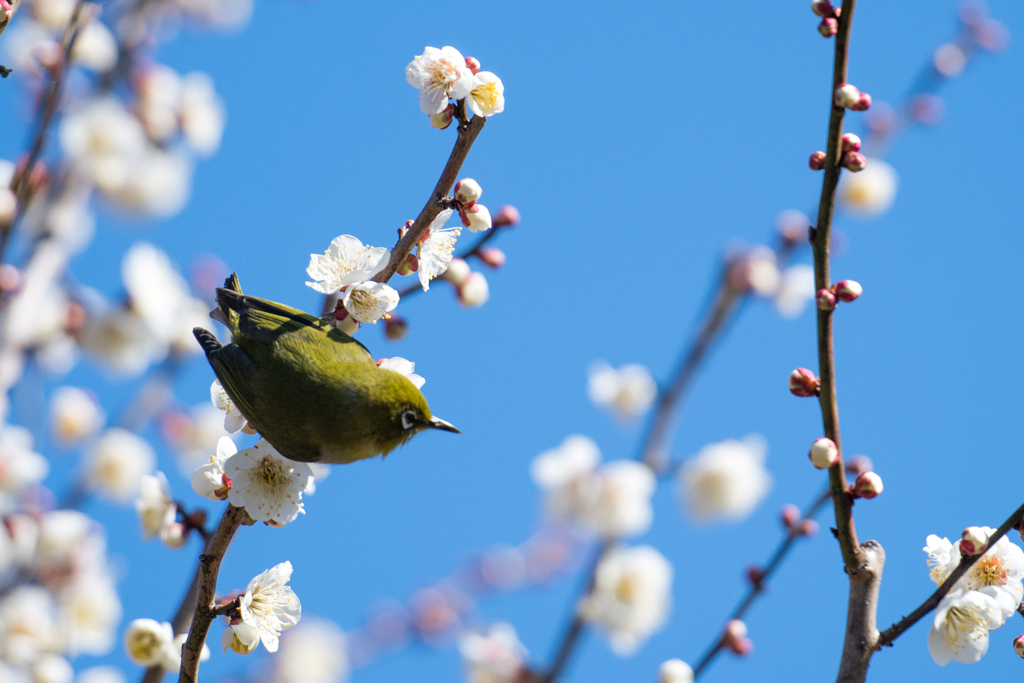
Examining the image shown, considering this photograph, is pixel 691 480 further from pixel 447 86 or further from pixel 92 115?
pixel 92 115

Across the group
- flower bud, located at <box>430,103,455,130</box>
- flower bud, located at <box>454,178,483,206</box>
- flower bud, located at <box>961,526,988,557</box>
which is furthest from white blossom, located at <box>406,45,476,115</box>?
flower bud, located at <box>961,526,988,557</box>

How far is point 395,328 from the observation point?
2.99 m

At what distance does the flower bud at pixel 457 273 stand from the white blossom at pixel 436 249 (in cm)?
38

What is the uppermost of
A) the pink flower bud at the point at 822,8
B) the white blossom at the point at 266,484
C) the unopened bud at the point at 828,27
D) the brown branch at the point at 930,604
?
the pink flower bud at the point at 822,8

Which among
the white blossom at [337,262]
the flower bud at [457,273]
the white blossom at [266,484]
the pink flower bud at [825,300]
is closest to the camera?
the pink flower bud at [825,300]

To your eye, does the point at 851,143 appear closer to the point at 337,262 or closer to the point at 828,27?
the point at 828,27

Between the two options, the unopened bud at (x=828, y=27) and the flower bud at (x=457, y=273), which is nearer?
the unopened bud at (x=828, y=27)

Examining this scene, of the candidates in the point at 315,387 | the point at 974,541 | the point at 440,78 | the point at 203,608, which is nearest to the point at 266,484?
the point at 203,608

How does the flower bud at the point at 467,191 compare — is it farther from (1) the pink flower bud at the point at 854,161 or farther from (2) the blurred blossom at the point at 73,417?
(2) the blurred blossom at the point at 73,417

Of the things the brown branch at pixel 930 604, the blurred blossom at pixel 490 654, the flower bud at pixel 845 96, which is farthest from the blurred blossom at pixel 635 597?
the flower bud at pixel 845 96

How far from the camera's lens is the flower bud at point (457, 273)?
3.20m

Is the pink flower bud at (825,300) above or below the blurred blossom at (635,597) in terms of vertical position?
above

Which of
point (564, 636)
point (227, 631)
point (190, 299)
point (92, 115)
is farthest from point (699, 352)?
point (92, 115)

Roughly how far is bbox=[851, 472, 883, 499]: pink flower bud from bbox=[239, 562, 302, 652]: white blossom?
1607 millimetres
